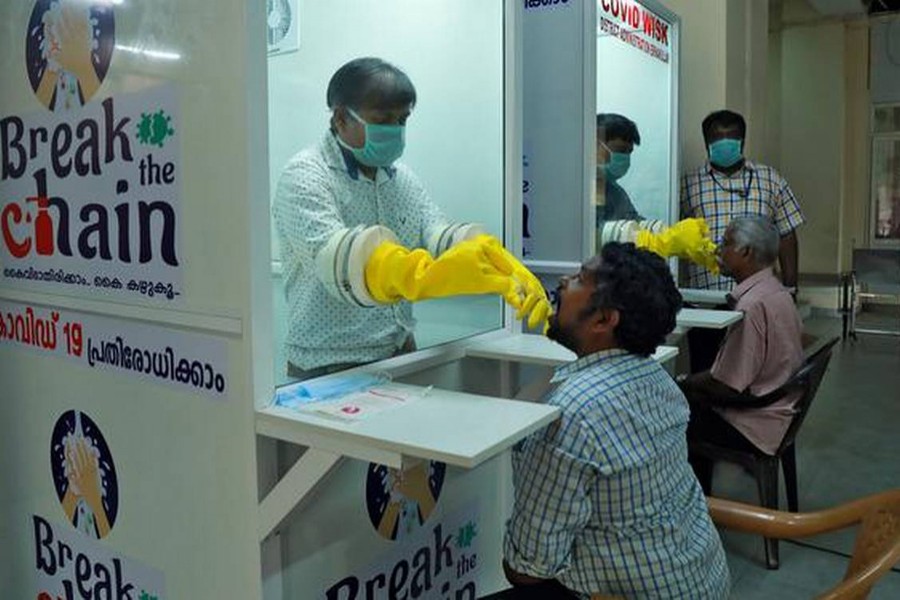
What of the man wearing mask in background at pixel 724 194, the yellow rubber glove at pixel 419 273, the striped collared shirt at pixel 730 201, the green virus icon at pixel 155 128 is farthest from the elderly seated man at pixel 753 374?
the green virus icon at pixel 155 128

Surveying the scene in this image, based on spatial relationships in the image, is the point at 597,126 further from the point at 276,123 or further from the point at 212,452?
the point at 212,452

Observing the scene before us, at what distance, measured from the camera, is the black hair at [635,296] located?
133 cm

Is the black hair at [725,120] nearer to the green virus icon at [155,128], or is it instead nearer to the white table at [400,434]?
the white table at [400,434]

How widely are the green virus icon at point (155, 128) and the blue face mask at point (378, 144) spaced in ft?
1.24

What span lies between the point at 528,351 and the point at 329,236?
22.6 inches

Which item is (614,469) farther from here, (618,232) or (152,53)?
(618,232)

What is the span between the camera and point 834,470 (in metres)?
3.49

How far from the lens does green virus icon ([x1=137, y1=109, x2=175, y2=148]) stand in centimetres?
141

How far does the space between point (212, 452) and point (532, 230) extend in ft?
5.51

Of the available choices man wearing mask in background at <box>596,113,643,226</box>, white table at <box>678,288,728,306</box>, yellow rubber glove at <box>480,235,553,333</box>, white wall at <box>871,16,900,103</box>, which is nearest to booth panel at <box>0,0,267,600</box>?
yellow rubber glove at <box>480,235,553,333</box>

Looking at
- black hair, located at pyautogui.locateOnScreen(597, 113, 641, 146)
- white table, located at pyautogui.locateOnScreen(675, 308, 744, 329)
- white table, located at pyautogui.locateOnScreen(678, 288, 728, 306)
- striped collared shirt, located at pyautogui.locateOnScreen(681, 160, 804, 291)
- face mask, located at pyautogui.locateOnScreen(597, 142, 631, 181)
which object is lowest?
white table, located at pyautogui.locateOnScreen(675, 308, 744, 329)

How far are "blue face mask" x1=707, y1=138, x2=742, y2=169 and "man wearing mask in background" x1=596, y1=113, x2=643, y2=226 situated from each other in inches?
19.6

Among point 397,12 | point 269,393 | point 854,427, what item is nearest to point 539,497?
point 269,393

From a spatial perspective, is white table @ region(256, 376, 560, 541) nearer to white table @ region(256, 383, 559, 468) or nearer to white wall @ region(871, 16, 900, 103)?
white table @ region(256, 383, 559, 468)
